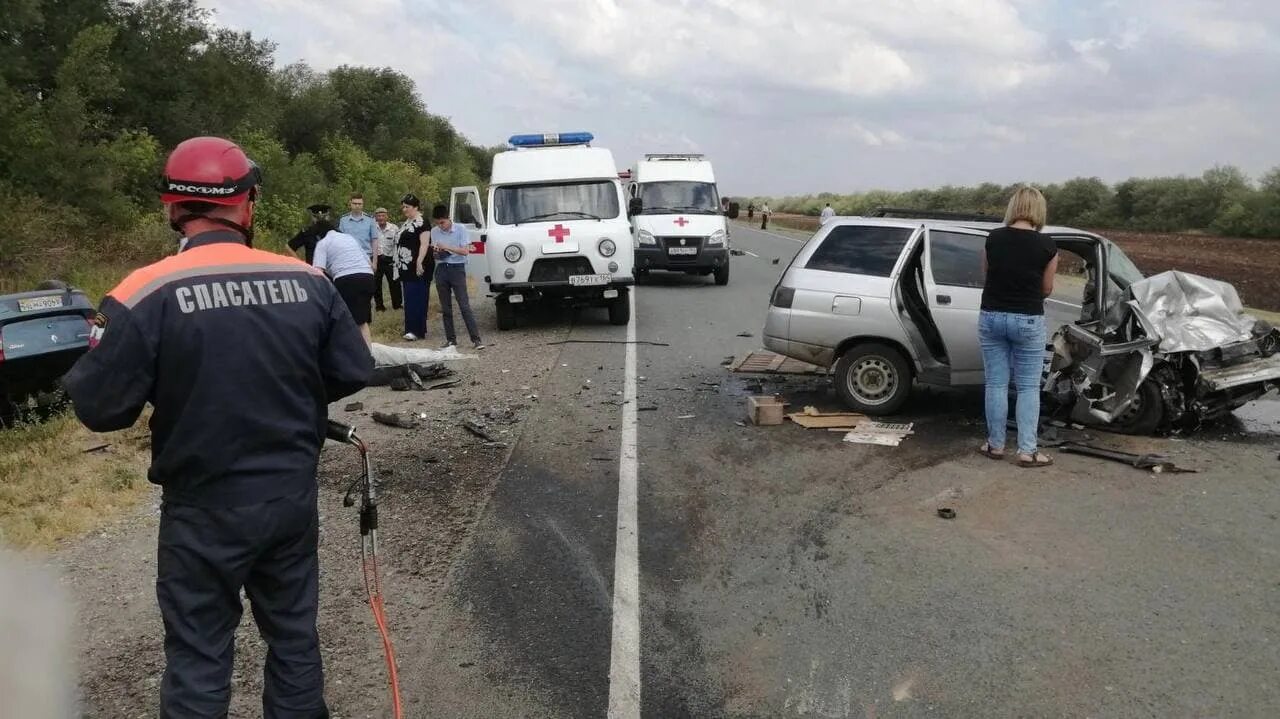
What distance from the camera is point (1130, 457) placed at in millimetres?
6629

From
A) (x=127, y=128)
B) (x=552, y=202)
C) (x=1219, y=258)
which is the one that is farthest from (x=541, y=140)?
(x=1219, y=258)

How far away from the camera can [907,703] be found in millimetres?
3506

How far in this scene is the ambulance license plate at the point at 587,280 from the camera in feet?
42.4

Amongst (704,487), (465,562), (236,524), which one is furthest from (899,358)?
(236,524)

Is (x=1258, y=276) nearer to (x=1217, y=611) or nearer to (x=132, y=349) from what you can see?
(x=1217, y=611)

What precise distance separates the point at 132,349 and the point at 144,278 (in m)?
0.19

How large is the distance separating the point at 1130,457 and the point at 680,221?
13.7 meters

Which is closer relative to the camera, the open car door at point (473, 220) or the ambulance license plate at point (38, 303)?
the ambulance license plate at point (38, 303)

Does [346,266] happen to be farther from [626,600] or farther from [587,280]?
[626,600]

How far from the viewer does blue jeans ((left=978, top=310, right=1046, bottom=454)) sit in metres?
6.56

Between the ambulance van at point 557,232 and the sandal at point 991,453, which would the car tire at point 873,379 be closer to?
the sandal at point 991,453

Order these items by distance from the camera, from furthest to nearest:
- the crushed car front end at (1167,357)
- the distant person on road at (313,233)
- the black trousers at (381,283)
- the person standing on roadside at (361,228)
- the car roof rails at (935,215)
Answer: the black trousers at (381,283)
the person standing on roadside at (361,228)
the distant person on road at (313,233)
the car roof rails at (935,215)
the crushed car front end at (1167,357)

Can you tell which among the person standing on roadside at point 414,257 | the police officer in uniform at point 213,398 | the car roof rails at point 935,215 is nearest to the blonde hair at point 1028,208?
the car roof rails at point 935,215

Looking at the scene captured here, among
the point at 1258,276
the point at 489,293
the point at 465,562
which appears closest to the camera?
the point at 465,562
